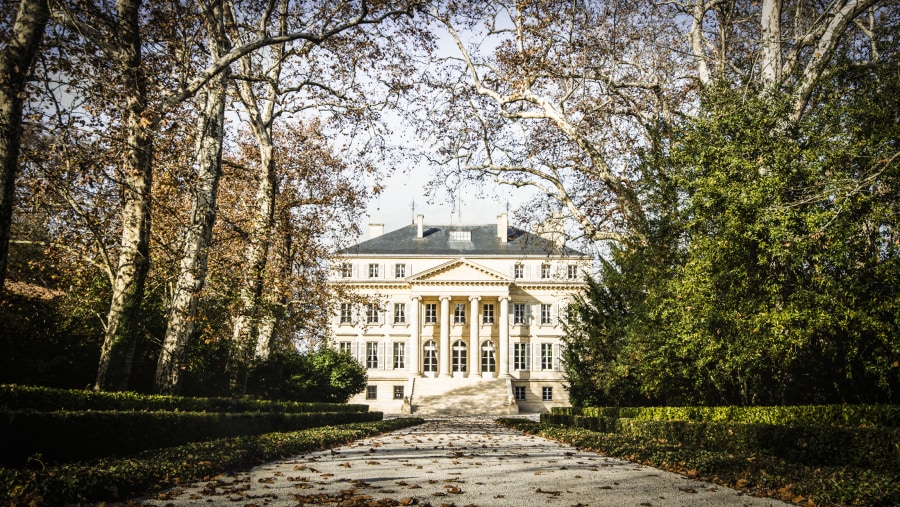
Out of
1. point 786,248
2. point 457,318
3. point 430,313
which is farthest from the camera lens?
point 457,318

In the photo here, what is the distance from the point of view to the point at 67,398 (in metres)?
9.16

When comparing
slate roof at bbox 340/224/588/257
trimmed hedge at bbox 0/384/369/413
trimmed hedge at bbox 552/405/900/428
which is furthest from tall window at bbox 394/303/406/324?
trimmed hedge at bbox 0/384/369/413

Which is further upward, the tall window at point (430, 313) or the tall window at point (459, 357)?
the tall window at point (430, 313)

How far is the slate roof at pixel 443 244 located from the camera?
56.2 meters

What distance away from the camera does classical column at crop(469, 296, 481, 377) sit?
177ft

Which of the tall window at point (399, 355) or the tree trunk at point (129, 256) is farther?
the tall window at point (399, 355)

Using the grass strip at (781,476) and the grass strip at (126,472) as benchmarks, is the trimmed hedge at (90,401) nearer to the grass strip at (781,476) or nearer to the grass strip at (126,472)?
the grass strip at (126,472)

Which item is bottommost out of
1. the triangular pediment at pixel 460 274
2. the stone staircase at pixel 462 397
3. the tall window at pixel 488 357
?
the stone staircase at pixel 462 397

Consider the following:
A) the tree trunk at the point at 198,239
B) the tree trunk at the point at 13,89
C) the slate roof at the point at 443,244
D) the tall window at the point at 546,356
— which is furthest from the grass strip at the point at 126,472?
the slate roof at the point at 443,244

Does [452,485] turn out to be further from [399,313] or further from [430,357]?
[399,313]

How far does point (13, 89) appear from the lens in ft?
25.2

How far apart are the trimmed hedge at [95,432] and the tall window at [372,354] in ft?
140

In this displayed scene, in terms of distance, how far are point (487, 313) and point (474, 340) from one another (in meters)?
2.85

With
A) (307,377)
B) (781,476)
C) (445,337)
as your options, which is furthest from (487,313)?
(781,476)
